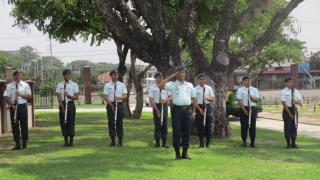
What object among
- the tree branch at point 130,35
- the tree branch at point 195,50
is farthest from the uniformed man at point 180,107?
the tree branch at point 195,50

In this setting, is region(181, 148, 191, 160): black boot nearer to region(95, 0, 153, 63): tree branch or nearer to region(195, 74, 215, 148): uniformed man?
region(195, 74, 215, 148): uniformed man

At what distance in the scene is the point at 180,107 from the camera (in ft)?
36.9

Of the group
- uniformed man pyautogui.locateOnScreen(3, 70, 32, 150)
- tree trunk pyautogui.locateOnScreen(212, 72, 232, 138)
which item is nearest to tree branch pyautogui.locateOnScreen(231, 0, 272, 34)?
tree trunk pyautogui.locateOnScreen(212, 72, 232, 138)

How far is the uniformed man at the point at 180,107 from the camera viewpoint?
1126 cm

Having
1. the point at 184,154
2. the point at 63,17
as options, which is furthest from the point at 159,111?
the point at 63,17

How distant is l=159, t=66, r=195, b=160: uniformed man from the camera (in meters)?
11.3

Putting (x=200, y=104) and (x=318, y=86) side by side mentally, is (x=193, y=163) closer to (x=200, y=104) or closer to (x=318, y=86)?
(x=200, y=104)

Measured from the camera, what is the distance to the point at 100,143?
14.7 metres

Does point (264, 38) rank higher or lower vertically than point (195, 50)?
higher

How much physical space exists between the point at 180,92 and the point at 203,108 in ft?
10.4

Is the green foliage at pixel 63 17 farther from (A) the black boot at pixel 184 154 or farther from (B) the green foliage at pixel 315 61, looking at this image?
(B) the green foliage at pixel 315 61

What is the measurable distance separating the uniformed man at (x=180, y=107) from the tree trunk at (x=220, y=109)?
509 centimetres

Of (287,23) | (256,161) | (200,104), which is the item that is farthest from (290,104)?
(287,23)

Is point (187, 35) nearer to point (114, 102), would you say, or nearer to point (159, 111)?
point (159, 111)
